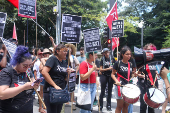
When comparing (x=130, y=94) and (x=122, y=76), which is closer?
(x=130, y=94)

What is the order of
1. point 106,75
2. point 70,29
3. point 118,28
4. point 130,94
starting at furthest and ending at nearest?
point 118,28, point 106,75, point 70,29, point 130,94

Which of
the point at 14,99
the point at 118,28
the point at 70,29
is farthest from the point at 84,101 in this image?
the point at 118,28

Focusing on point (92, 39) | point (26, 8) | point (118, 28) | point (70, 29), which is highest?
point (26, 8)

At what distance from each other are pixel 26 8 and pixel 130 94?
17.6 ft

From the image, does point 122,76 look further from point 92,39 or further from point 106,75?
point 106,75

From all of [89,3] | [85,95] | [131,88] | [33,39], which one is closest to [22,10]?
[85,95]

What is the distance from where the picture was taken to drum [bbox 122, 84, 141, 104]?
12.5 ft

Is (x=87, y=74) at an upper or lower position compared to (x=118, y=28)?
lower

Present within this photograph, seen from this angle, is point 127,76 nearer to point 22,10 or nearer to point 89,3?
point 22,10

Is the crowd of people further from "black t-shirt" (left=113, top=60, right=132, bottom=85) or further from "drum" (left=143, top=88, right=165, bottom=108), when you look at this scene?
"drum" (left=143, top=88, right=165, bottom=108)

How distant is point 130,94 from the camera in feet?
12.7

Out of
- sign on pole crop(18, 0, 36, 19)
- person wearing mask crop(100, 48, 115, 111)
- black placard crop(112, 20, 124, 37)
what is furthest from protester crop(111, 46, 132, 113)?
sign on pole crop(18, 0, 36, 19)

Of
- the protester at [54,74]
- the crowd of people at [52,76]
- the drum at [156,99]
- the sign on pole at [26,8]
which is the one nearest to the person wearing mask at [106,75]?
the crowd of people at [52,76]

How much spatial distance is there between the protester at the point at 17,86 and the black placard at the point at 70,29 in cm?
240
